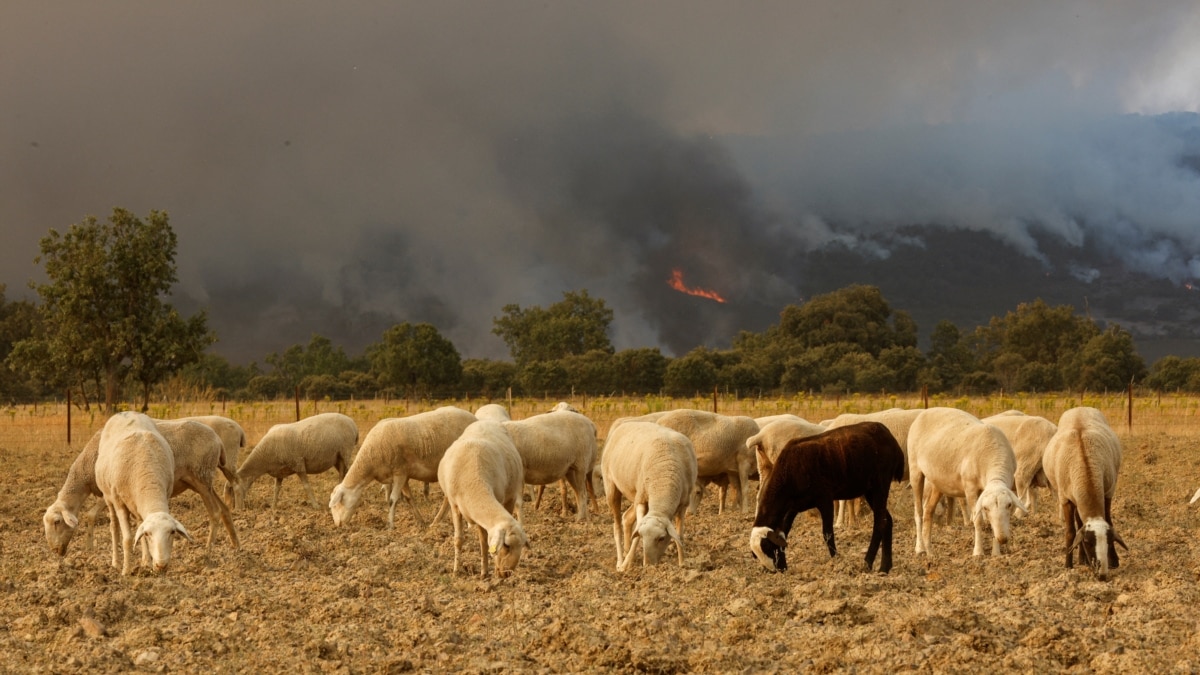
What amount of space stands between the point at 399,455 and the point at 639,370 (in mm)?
58865

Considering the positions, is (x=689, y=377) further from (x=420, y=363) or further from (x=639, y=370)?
(x=420, y=363)

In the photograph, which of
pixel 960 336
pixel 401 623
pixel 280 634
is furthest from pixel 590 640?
pixel 960 336

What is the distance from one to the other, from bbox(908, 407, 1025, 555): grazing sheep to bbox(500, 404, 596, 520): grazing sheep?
4.71 m

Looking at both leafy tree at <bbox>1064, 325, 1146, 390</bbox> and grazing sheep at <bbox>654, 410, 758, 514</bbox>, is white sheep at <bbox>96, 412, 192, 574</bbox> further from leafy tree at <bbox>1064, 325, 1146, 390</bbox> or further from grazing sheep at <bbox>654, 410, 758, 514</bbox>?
leafy tree at <bbox>1064, 325, 1146, 390</bbox>

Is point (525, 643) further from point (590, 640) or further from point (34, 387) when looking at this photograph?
point (34, 387)

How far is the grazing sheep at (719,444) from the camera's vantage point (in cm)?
1706

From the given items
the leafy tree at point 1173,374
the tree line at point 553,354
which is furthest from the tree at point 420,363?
the leafy tree at point 1173,374

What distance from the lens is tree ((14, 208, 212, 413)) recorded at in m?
47.4

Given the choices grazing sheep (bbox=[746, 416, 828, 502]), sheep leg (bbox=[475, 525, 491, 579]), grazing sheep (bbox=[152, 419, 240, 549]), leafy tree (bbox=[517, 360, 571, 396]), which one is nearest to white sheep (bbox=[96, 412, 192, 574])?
grazing sheep (bbox=[152, 419, 240, 549])

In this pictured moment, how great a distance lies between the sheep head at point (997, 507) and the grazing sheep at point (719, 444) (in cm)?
571

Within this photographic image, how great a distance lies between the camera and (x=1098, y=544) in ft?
34.1

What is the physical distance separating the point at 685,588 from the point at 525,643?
212 cm

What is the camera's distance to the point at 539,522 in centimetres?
1558

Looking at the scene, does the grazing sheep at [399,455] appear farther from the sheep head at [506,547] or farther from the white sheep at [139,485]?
the sheep head at [506,547]
